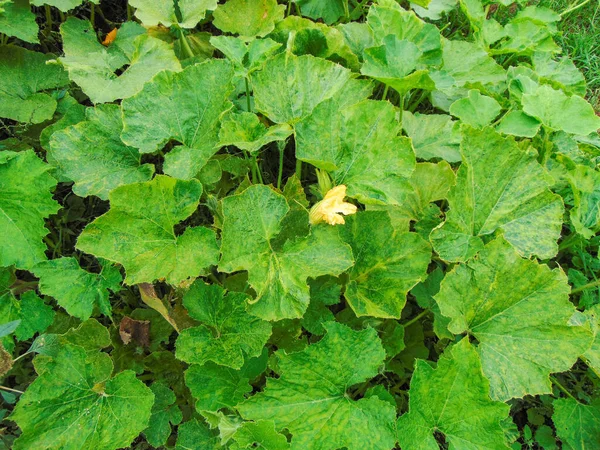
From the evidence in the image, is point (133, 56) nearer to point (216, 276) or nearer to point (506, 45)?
point (216, 276)

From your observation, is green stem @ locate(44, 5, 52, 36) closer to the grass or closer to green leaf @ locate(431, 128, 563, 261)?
green leaf @ locate(431, 128, 563, 261)

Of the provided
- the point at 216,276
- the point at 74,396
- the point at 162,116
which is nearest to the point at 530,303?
the point at 216,276

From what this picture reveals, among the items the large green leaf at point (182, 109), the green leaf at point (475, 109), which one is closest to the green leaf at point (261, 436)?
the large green leaf at point (182, 109)

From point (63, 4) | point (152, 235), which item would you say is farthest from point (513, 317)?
point (63, 4)

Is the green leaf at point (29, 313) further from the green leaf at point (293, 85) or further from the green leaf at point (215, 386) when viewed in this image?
the green leaf at point (293, 85)

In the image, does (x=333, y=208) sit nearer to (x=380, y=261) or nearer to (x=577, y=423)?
(x=380, y=261)

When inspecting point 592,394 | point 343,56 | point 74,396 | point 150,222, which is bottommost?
point 592,394
